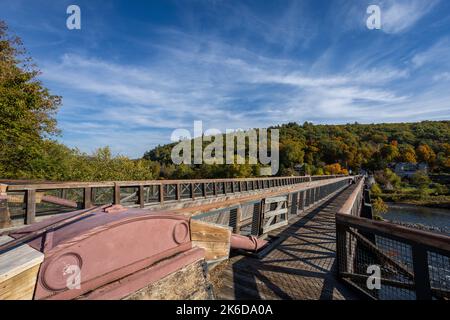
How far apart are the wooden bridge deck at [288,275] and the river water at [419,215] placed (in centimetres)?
4450

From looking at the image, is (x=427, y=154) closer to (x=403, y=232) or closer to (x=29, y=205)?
(x=403, y=232)

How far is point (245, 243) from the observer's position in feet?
15.4

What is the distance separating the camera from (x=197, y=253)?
229cm

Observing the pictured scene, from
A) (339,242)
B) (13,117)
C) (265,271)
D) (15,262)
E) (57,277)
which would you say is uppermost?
(13,117)

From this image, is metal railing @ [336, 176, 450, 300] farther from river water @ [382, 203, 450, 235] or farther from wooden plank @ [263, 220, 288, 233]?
river water @ [382, 203, 450, 235]

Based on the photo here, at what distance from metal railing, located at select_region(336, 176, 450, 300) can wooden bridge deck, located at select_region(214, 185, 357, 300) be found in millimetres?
379

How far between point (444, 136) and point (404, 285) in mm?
139752

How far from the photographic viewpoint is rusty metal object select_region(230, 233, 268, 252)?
438 centimetres

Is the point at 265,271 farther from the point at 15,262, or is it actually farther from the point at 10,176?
the point at 10,176

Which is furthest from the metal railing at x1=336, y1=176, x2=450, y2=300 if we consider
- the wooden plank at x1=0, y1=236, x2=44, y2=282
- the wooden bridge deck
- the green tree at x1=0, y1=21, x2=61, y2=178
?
the green tree at x1=0, y1=21, x2=61, y2=178

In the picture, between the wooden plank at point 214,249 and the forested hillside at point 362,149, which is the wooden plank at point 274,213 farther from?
the forested hillside at point 362,149
